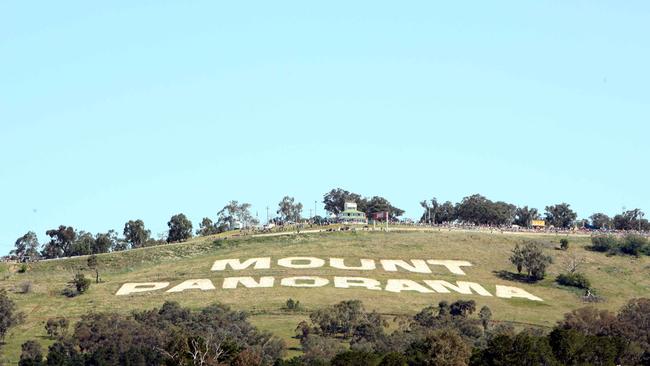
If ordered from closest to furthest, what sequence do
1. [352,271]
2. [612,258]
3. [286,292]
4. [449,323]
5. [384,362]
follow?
[384,362] → [449,323] → [286,292] → [352,271] → [612,258]

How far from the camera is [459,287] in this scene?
172 metres

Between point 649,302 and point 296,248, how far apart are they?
2785 inches

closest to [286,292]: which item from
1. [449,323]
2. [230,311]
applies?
[230,311]

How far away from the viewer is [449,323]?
142000mm

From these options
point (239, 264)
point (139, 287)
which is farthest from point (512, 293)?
point (139, 287)

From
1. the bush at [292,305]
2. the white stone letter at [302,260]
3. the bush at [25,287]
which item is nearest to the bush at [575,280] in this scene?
the white stone letter at [302,260]

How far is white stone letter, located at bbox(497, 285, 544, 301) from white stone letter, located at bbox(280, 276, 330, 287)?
80.8 feet

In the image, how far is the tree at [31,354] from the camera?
11919 cm

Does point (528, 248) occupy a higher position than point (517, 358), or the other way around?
point (528, 248)

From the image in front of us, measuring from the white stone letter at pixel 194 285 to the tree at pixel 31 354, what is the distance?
124 ft

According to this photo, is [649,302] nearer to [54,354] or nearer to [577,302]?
[577,302]

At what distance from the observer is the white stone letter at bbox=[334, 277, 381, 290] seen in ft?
557

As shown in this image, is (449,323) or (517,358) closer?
(517,358)

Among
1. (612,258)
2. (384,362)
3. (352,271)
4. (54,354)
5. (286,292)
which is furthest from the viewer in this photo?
(612,258)
